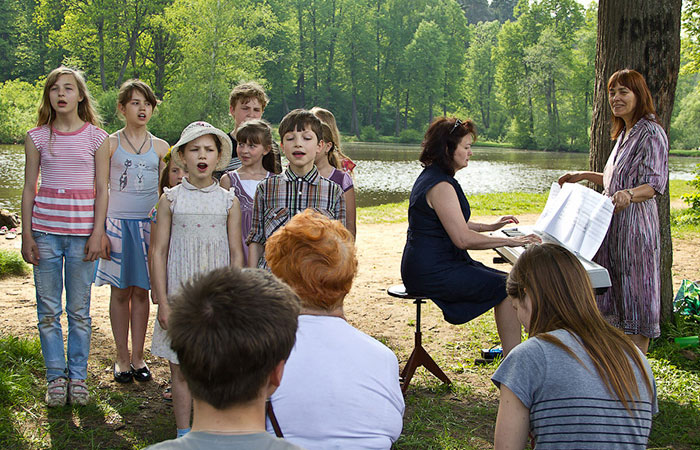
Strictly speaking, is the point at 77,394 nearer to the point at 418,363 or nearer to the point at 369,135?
the point at 418,363

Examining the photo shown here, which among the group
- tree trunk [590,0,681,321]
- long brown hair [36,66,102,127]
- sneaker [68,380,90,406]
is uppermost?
tree trunk [590,0,681,321]

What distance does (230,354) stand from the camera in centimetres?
132

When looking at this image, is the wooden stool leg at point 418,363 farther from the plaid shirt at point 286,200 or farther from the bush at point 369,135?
the bush at point 369,135

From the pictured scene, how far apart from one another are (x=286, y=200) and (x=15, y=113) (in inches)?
1270

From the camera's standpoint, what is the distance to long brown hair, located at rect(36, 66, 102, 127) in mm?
3689

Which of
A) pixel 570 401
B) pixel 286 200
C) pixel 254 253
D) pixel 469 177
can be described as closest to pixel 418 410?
pixel 254 253

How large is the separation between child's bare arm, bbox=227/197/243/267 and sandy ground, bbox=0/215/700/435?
1.11 meters

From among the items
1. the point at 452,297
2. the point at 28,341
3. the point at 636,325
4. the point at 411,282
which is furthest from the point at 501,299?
the point at 28,341

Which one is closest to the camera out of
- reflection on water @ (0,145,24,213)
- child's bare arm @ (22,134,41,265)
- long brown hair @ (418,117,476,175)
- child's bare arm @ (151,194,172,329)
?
child's bare arm @ (151,194,172,329)

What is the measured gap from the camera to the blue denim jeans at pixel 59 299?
12.2 ft

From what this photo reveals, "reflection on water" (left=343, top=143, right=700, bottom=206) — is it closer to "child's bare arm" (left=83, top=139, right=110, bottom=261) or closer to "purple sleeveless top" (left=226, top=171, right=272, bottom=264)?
"purple sleeveless top" (left=226, top=171, right=272, bottom=264)

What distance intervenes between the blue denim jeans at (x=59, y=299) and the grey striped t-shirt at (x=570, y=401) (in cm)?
274

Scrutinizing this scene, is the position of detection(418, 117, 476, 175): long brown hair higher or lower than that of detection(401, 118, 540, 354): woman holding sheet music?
higher

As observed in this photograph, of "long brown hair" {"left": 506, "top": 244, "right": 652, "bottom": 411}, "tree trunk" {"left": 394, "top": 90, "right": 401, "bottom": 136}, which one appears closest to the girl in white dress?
"long brown hair" {"left": 506, "top": 244, "right": 652, "bottom": 411}
